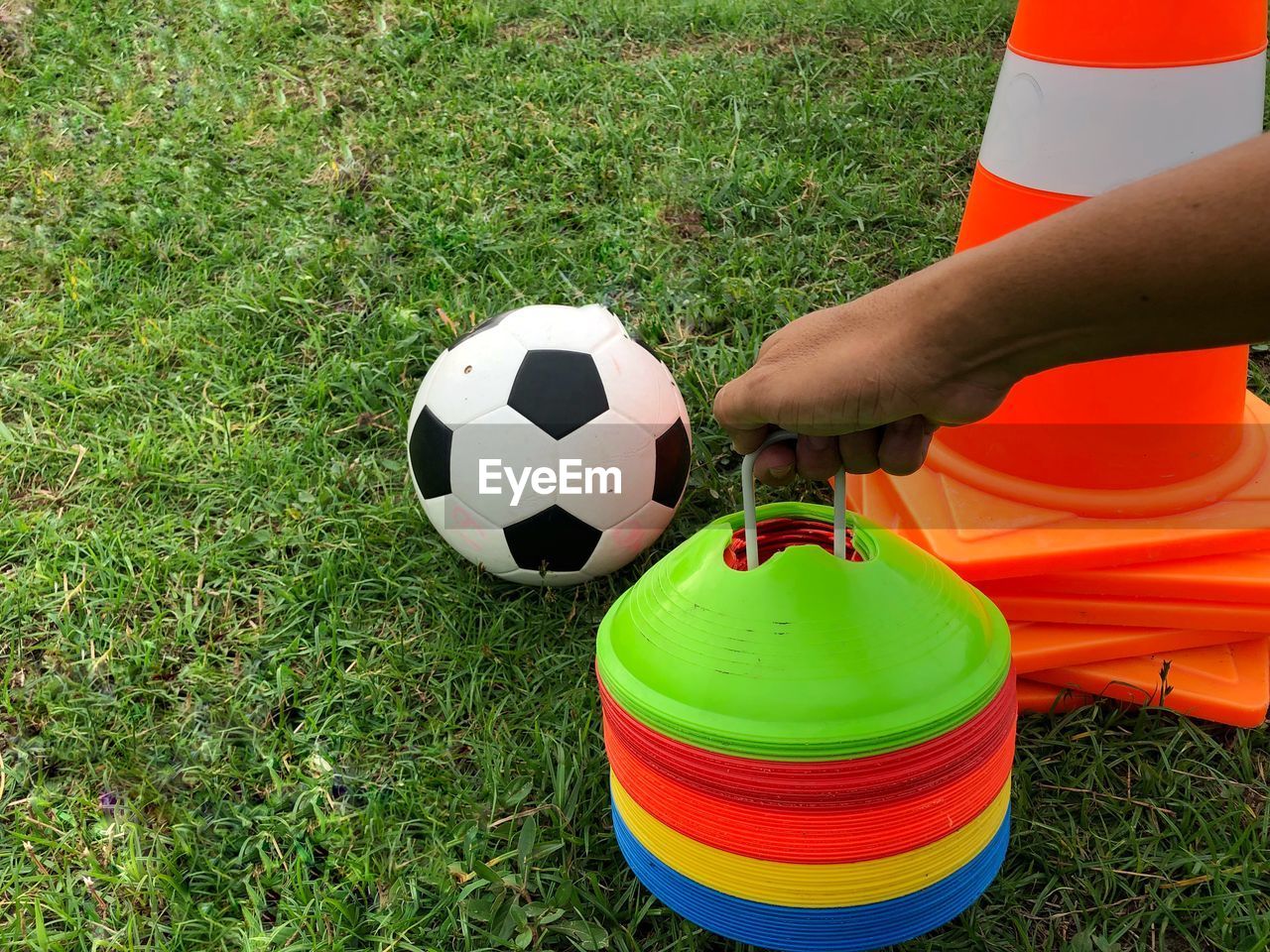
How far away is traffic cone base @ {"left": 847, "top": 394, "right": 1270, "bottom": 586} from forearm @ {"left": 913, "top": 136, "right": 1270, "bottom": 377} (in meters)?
0.88

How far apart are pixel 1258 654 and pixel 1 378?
11.6ft

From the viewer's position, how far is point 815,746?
1386 mm

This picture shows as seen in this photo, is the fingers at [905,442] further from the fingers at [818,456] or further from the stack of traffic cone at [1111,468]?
the stack of traffic cone at [1111,468]

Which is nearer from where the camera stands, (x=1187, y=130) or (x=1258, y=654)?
(x=1187, y=130)

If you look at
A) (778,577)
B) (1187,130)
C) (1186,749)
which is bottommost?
(1186,749)

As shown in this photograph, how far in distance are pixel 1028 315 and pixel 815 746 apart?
25.2 inches

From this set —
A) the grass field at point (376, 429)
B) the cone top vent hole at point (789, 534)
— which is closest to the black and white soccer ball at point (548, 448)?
the grass field at point (376, 429)

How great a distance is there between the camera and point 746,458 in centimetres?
165

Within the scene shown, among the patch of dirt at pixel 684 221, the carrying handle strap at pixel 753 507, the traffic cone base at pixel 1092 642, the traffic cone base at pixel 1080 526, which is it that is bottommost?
the traffic cone base at pixel 1092 642

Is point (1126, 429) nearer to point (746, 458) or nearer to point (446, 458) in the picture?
point (746, 458)

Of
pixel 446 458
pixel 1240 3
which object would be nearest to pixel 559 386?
pixel 446 458

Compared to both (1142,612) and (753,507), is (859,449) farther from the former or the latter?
(1142,612)

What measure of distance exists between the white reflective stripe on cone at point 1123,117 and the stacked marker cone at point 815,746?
34.5 inches

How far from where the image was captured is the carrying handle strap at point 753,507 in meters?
1.61
